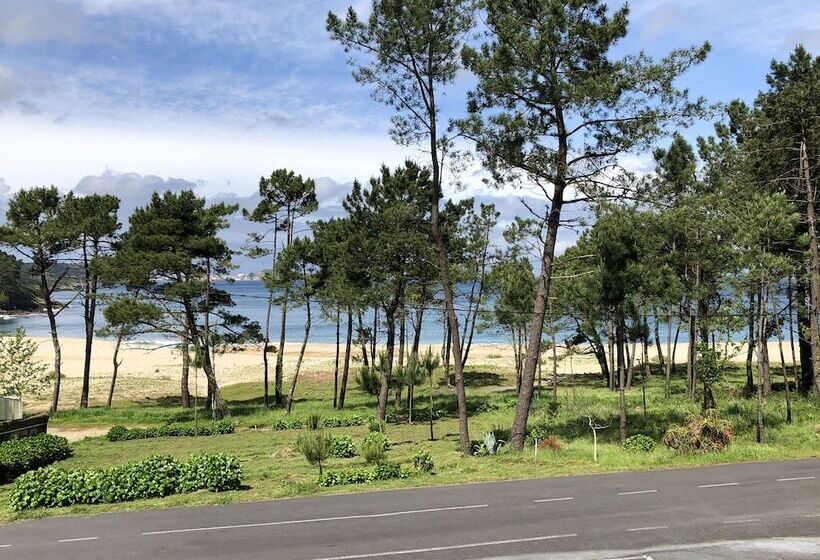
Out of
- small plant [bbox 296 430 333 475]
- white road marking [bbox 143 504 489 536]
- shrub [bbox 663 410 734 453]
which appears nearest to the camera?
white road marking [bbox 143 504 489 536]

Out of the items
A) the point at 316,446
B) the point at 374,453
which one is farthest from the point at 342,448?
the point at 316,446

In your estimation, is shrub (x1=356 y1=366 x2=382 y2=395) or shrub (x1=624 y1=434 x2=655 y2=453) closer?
shrub (x1=624 y1=434 x2=655 y2=453)

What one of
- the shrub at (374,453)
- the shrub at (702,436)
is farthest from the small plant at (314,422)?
the shrub at (702,436)

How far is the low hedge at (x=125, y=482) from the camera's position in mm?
15273

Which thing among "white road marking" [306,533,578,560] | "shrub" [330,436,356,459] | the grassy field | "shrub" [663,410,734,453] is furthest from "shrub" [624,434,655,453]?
"white road marking" [306,533,578,560]

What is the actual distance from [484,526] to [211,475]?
8.05 metres

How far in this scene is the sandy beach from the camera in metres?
54.1

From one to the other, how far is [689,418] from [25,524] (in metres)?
18.9

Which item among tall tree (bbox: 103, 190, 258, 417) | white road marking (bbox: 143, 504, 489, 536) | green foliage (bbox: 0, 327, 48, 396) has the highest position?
tall tree (bbox: 103, 190, 258, 417)

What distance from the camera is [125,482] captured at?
15.9 metres

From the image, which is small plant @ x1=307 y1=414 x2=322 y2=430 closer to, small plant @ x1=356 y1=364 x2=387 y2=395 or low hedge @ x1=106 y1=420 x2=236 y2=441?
small plant @ x1=356 y1=364 x2=387 y2=395

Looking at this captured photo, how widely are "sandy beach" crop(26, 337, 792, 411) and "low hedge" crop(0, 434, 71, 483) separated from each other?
21.7 meters

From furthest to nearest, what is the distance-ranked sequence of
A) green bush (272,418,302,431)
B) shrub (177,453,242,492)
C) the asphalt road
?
green bush (272,418,302,431)
shrub (177,453,242,492)
the asphalt road

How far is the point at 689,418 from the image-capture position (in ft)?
66.7
